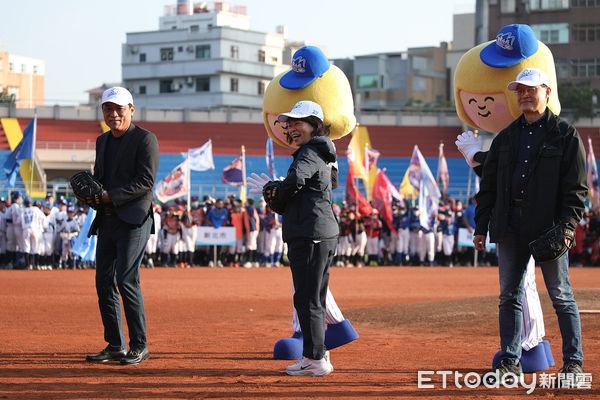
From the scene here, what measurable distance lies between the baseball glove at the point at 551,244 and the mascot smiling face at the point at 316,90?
3.04 meters

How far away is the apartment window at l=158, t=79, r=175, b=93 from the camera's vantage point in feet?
295

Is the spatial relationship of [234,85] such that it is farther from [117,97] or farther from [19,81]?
[117,97]

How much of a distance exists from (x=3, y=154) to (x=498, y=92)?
45.7 m

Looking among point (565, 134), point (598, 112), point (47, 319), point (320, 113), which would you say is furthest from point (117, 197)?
→ point (598, 112)

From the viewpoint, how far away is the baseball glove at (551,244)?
7723 millimetres

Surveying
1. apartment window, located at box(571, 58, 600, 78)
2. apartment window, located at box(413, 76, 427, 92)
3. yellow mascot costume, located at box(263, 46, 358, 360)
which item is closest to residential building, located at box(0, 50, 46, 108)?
apartment window, located at box(413, 76, 427, 92)

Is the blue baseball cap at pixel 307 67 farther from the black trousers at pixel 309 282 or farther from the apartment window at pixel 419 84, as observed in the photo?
the apartment window at pixel 419 84

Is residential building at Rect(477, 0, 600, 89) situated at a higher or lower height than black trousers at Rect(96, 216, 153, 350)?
higher

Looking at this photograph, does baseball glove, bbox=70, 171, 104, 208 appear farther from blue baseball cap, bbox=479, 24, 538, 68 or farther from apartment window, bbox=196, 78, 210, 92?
apartment window, bbox=196, 78, 210, 92

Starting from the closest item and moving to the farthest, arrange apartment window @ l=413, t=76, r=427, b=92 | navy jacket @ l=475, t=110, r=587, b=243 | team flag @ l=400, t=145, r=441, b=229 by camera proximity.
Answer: navy jacket @ l=475, t=110, r=587, b=243 → team flag @ l=400, t=145, r=441, b=229 → apartment window @ l=413, t=76, r=427, b=92

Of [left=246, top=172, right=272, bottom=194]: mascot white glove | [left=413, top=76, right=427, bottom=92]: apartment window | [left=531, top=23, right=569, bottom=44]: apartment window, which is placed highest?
[left=531, top=23, right=569, bottom=44]: apartment window

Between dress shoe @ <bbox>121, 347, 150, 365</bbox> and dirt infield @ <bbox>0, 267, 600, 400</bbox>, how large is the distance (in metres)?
0.07

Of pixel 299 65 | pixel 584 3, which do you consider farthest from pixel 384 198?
pixel 584 3

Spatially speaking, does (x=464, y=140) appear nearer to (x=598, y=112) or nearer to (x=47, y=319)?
(x=47, y=319)
